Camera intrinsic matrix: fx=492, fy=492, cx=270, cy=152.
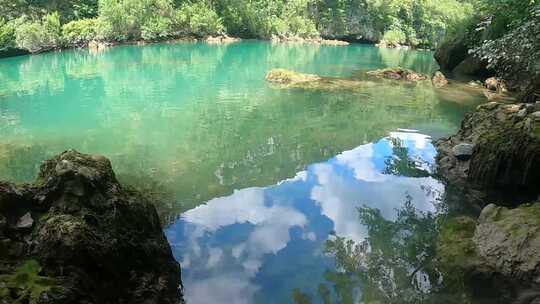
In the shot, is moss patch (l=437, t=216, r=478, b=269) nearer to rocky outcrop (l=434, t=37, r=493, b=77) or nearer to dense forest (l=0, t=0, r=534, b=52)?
dense forest (l=0, t=0, r=534, b=52)

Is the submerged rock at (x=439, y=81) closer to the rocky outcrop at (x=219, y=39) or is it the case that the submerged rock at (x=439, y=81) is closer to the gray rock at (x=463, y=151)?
the gray rock at (x=463, y=151)

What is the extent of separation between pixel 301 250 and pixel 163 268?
3.29 m

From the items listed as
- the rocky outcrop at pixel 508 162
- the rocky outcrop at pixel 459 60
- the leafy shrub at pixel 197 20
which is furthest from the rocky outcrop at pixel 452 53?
the leafy shrub at pixel 197 20

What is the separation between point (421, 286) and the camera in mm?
8469

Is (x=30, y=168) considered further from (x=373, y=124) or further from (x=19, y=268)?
(x=373, y=124)

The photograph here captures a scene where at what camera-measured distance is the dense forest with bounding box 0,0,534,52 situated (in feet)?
196

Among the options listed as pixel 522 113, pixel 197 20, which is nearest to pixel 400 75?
pixel 522 113

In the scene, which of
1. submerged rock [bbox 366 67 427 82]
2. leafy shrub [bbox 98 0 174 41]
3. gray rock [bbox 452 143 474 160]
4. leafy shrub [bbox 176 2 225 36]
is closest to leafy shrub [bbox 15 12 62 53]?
leafy shrub [bbox 98 0 174 41]

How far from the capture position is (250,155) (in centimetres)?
1698

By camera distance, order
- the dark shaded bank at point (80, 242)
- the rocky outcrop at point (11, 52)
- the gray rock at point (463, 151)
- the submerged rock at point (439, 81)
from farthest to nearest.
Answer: the rocky outcrop at point (11, 52) → the submerged rock at point (439, 81) → the gray rock at point (463, 151) → the dark shaded bank at point (80, 242)

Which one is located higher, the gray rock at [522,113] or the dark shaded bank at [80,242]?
the gray rock at [522,113]

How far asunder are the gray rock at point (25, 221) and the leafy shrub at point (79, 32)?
6103cm

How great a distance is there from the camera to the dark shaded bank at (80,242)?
19.3 ft

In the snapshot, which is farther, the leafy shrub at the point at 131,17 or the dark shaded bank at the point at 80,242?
the leafy shrub at the point at 131,17
